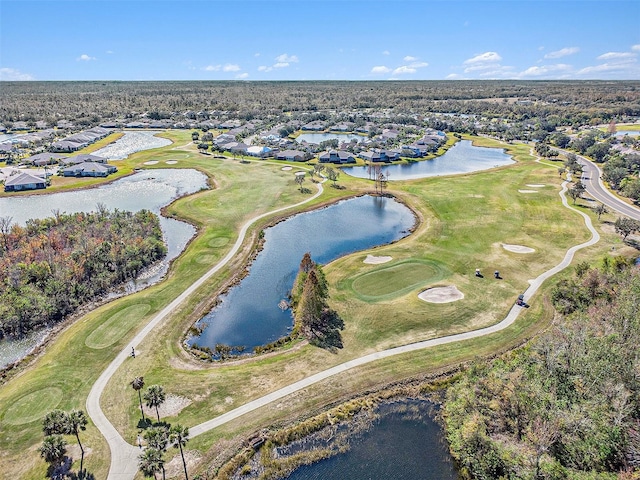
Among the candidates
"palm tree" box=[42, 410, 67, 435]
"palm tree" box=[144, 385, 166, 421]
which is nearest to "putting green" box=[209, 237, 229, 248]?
"palm tree" box=[144, 385, 166, 421]

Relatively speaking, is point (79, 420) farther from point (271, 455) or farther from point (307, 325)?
point (307, 325)

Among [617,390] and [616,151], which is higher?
[616,151]

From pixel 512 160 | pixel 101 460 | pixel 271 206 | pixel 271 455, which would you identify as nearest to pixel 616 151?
pixel 512 160

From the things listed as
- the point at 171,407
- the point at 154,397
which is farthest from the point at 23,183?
the point at 154,397

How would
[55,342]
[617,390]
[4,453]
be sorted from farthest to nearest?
1. [55,342]
2. [4,453]
3. [617,390]

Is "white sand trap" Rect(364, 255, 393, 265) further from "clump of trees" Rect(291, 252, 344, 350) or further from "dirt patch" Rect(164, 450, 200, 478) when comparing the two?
Answer: "dirt patch" Rect(164, 450, 200, 478)

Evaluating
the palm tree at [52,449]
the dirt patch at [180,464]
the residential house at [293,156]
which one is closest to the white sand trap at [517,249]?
the dirt patch at [180,464]
